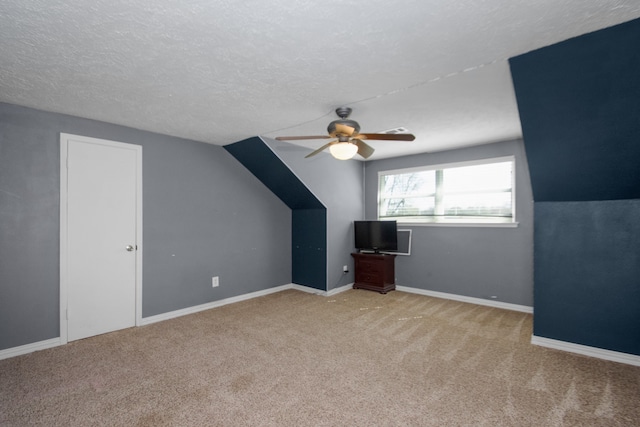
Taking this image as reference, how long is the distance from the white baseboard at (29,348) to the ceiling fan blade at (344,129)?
11.5ft

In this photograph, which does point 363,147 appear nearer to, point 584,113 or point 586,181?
point 584,113

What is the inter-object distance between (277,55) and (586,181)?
2925 millimetres

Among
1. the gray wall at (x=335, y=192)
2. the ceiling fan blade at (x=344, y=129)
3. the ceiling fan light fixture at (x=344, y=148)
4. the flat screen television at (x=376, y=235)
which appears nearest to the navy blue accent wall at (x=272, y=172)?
the gray wall at (x=335, y=192)

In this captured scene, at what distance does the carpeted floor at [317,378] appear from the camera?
6.63ft

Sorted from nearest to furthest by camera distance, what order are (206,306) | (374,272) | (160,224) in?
(160,224) < (206,306) < (374,272)

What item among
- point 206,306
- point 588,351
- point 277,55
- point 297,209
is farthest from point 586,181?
point 206,306

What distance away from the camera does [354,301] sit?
4.65 meters

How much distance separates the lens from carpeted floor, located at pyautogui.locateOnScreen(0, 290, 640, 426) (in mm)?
2020

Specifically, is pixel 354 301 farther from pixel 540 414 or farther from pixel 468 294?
pixel 540 414

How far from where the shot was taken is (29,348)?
2938mm

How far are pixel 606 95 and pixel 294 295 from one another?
4.36 metres

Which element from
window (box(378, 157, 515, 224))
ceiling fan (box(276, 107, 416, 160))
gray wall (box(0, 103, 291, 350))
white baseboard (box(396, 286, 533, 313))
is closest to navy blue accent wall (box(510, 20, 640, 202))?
ceiling fan (box(276, 107, 416, 160))

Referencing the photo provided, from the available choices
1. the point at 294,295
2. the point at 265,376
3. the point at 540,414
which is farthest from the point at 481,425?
the point at 294,295

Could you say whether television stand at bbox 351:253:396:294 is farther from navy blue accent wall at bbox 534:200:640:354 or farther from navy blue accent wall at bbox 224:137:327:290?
navy blue accent wall at bbox 534:200:640:354
